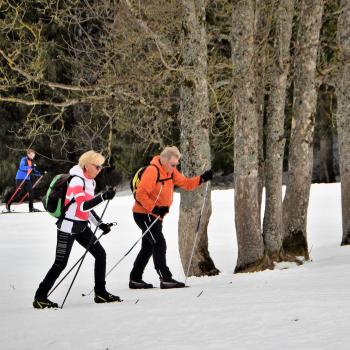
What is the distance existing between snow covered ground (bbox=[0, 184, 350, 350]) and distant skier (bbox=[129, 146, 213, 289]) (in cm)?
45

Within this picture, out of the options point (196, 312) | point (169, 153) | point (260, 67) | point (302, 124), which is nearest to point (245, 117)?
point (302, 124)

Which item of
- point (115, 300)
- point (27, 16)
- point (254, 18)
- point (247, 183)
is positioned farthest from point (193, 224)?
point (27, 16)

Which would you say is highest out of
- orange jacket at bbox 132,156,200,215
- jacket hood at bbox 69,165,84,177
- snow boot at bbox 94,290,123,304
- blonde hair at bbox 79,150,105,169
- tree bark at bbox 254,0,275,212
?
tree bark at bbox 254,0,275,212

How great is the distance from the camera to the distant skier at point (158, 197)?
752cm

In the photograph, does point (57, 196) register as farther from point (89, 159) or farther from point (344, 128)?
point (344, 128)

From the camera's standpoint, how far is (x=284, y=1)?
385 inches

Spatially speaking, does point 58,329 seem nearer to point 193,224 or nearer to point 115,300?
point 115,300

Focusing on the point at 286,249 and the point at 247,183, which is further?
the point at 286,249

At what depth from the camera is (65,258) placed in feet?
Answer: 22.0

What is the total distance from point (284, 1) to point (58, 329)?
20.3ft

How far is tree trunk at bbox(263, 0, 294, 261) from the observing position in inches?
388

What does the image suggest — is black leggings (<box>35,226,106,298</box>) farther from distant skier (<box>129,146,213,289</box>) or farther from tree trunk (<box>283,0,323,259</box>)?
tree trunk (<box>283,0,323,259</box>)

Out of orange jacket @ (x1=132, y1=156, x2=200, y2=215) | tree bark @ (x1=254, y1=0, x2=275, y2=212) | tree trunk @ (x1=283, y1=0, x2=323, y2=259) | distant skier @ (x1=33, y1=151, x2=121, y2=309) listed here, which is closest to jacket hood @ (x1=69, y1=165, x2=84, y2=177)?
distant skier @ (x1=33, y1=151, x2=121, y2=309)

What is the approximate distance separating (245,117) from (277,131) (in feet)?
3.42
